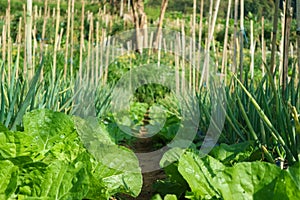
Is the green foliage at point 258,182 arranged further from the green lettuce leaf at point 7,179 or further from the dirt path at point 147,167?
the dirt path at point 147,167

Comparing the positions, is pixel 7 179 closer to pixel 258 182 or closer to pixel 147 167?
pixel 258 182

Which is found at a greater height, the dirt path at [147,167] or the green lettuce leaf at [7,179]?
the green lettuce leaf at [7,179]

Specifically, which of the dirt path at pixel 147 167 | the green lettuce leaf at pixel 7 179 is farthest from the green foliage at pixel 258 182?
the dirt path at pixel 147 167

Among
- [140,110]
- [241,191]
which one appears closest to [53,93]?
[241,191]

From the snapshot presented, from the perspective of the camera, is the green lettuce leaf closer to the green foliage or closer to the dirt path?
the green foliage

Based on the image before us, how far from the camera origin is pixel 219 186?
36.8 inches

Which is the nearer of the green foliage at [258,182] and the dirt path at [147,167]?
the green foliage at [258,182]

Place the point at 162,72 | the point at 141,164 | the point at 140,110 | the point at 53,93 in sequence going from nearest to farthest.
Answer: the point at 53,93 → the point at 141,164 → the point at 140,110 → the point at 162,72

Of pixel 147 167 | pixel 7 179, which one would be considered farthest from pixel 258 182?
pixel 147 167

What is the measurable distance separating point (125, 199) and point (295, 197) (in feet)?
2.51

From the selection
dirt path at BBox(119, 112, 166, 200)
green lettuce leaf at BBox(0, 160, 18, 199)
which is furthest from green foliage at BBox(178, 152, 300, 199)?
dirt path at BBox(119, 112, 166, 200)

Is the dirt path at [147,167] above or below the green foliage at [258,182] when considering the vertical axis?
below

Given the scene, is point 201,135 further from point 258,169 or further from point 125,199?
point 258,169

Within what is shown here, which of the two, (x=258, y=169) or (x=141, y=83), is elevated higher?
(x=258, y=169)
